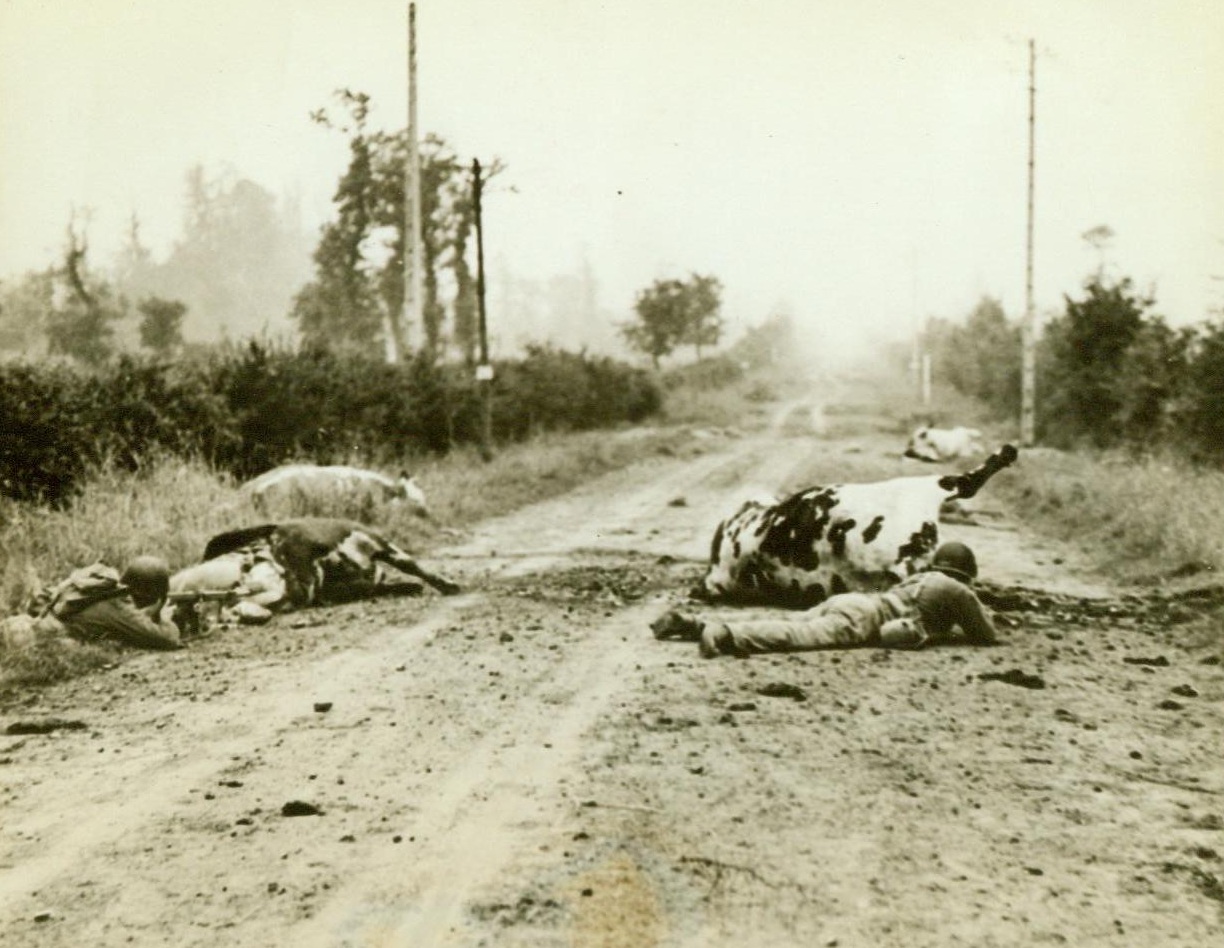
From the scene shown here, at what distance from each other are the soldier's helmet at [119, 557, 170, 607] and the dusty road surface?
0.45m

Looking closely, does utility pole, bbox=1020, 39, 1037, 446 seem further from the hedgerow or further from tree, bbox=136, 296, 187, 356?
tree, bbox=136, 296, 187, 356

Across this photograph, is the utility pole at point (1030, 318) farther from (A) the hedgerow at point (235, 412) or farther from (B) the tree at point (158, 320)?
(B) the tree at point (158, 320)

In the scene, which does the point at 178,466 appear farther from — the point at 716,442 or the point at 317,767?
the point at 716,442

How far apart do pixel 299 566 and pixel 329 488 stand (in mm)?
4310

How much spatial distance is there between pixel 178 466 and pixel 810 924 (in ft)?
36.1

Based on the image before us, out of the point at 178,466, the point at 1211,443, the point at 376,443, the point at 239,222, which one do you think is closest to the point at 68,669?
the point at 178,466

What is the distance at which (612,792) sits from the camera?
173 inches

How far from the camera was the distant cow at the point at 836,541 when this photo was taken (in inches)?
308

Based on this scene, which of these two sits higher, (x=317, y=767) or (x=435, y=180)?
(x=435, y=180)

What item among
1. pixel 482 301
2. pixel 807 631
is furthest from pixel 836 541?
pixel 482 301

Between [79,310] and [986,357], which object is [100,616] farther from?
[986,357]

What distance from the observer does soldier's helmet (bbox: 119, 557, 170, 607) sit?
768 centimetres

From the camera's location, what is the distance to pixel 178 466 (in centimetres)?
1282

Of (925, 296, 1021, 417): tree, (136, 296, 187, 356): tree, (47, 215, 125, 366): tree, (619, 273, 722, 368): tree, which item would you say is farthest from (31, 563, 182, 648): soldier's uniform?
(619, 273, 722, 368): tree
